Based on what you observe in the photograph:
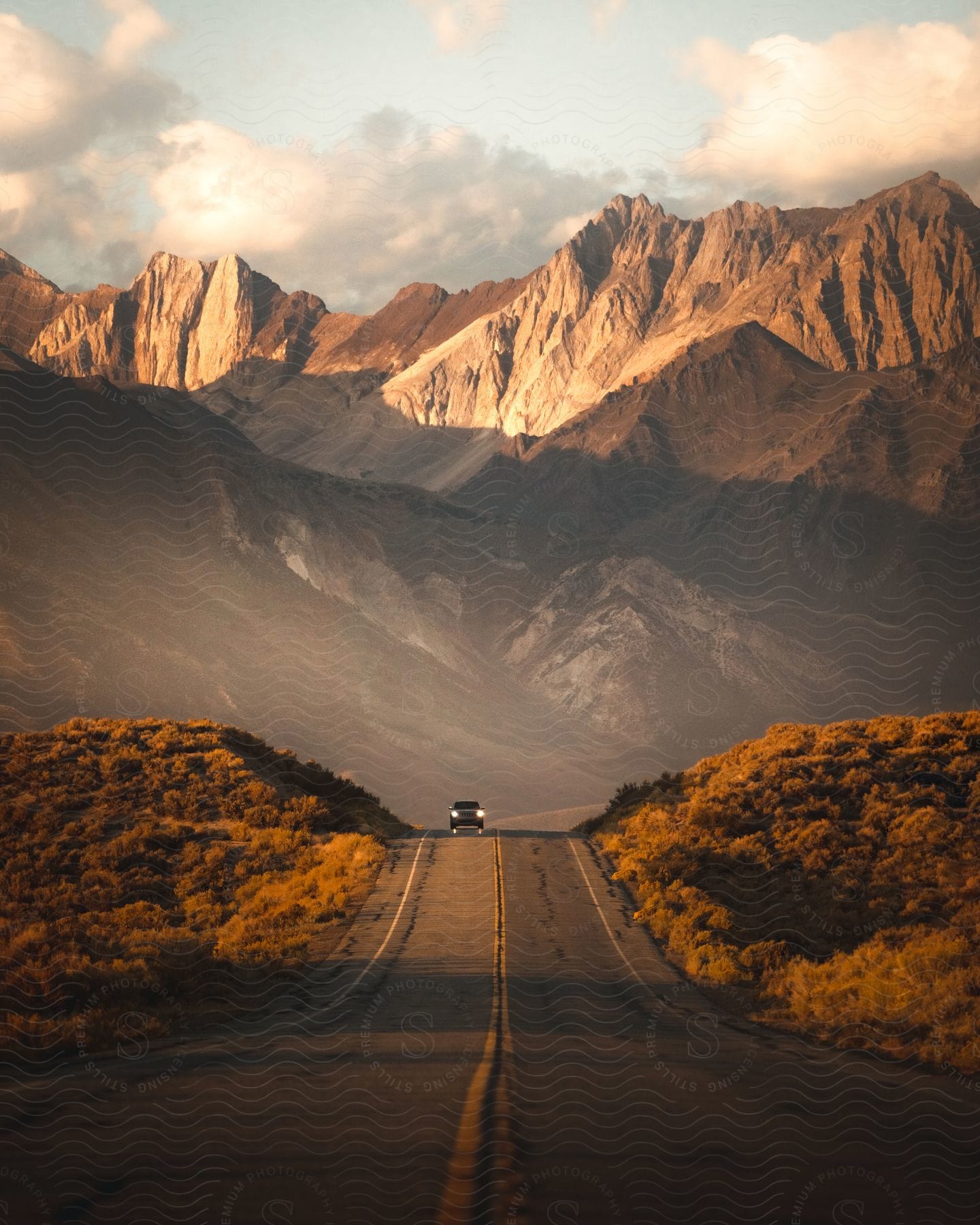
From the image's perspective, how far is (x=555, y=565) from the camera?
5379 inches

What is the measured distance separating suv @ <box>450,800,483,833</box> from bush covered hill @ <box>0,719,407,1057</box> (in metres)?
2.28

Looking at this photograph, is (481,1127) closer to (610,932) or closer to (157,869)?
(610,932)

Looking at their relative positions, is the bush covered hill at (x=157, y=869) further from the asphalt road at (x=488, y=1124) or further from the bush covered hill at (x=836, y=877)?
the bush covered hill at (x=836, y=877)

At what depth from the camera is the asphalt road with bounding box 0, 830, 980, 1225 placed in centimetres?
884

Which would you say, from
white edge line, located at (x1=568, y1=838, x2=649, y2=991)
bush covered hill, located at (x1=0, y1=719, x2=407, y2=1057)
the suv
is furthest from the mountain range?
white edge line, located at (x1=568, y1=838, x2=649, y2=991)

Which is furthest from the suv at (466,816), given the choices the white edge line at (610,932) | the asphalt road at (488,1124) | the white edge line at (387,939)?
the asphalt road at (488,1124)

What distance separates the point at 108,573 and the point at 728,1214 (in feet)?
304

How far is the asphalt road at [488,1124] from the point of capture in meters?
8.84

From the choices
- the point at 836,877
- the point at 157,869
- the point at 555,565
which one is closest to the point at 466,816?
the point at 157,869

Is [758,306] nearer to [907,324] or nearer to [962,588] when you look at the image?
[907,324]

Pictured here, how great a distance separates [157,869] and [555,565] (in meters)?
111

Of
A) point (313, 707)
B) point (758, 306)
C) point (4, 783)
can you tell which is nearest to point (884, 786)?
point (4, 783)

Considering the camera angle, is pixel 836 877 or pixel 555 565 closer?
pixel 836 877

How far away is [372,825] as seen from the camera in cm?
3991
